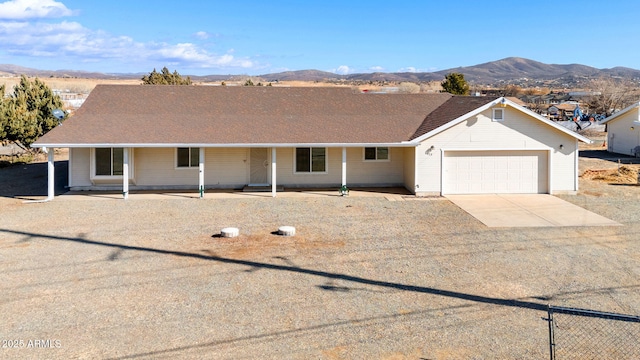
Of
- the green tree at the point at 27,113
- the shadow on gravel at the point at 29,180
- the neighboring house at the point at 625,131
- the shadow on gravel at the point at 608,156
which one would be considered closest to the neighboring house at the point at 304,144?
the shadow on gravel at the point at 29,180

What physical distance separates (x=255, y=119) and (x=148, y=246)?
9.76m

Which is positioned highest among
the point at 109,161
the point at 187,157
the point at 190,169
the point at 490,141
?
the point at 490,141

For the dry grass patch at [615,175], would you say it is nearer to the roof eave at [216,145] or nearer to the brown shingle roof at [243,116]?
the brown shingle roof at [243,116]

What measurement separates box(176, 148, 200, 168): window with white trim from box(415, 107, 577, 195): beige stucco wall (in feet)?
29.4

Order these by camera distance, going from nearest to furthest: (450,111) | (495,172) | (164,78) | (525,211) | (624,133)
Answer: (525,211)
(495,172)
(450,111)
(624,133)
(164,78)

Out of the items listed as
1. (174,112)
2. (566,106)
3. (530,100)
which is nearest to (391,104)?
(174,112)

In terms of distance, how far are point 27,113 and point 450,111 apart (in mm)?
22225

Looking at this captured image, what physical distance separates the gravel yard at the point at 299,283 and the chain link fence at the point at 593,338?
0.29 meters

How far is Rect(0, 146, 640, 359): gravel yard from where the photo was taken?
6.55 m

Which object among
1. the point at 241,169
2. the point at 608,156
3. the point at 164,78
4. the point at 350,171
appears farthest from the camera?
the point at 164,78

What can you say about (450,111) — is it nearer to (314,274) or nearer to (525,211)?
(525,211)

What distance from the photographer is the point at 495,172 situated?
18578 millimetres

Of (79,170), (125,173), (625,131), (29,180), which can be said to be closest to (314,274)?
(125,173)

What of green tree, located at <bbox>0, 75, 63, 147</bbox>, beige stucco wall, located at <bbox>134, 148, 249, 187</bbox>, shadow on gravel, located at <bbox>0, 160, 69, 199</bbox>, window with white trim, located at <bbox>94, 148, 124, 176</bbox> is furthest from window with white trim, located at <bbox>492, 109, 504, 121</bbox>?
green tree, located at <bbox>0, 75, 63, 147</bbox>
